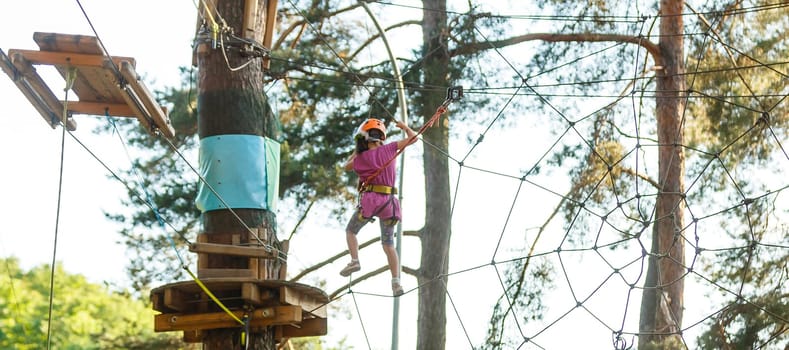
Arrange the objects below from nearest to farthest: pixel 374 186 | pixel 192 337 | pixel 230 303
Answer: pixel 230 303 → pixel 374 186 → pixel 192 337

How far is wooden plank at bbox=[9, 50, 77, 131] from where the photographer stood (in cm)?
731

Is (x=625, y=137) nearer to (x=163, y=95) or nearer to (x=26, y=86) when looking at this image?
(x=163, y=95)

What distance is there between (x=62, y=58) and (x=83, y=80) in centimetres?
57

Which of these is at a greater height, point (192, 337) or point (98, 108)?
point (98, 108)

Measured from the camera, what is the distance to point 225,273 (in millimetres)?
7805

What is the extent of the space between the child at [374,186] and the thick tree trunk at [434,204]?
5549mm

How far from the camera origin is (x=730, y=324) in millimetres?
12188

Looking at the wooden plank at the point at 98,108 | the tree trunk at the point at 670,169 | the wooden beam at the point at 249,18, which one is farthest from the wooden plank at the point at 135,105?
the tree trunk at the point at 670,169

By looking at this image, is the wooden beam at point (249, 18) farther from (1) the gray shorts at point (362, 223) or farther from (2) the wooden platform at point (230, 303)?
(2) the wooden platform at point (230, 303)

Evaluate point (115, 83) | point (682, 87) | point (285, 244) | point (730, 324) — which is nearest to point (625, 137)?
point (682, 87)

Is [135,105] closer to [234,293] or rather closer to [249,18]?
[249,18]

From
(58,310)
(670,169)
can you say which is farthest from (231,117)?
(58,310)

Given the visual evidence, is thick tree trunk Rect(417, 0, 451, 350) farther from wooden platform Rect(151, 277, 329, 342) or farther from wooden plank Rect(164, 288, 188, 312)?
wooden plank Rect(164, 288, 188, 312)

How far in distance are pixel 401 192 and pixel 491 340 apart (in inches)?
143
